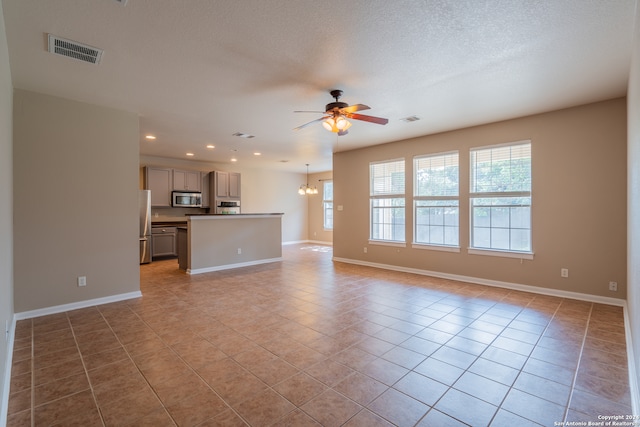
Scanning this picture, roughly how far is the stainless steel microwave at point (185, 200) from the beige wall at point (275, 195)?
91 cm

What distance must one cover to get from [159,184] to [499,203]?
25.7 feet

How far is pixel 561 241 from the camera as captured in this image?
4445 mm

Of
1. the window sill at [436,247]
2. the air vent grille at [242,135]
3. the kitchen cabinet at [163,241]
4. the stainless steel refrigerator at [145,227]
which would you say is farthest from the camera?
the kitchen cabinet at [163,241]

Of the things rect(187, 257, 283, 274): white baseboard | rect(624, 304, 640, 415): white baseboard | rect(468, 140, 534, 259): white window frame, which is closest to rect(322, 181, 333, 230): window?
rect(187, 257, 283, 274): white baseboard

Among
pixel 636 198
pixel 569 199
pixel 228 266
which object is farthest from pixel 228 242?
pixel 636 198

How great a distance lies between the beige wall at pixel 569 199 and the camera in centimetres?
403

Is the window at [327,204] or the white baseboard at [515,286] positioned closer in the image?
the white baseboard at [515,286]

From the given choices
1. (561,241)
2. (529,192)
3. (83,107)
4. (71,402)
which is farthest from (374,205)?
(71,402)

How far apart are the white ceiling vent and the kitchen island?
362 centimetres

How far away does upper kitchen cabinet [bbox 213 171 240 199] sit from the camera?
8.88 meters

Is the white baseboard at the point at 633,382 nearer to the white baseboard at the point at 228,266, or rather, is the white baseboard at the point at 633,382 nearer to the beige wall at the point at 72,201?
the beige wall at the point at 72,201

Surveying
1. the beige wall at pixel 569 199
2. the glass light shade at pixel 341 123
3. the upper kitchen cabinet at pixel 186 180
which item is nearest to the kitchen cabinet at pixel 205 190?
the upper kitchen cabinet at pixel 186 180

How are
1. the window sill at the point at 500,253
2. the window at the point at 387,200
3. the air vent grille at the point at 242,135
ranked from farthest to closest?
the window at the point at 387,200 → the air vent grille at the point at 242,135 → the window sill at the point at 500,253

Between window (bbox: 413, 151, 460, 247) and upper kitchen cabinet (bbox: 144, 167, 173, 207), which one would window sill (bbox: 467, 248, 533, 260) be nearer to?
window (bbox: 413, 151, 460, 247)
